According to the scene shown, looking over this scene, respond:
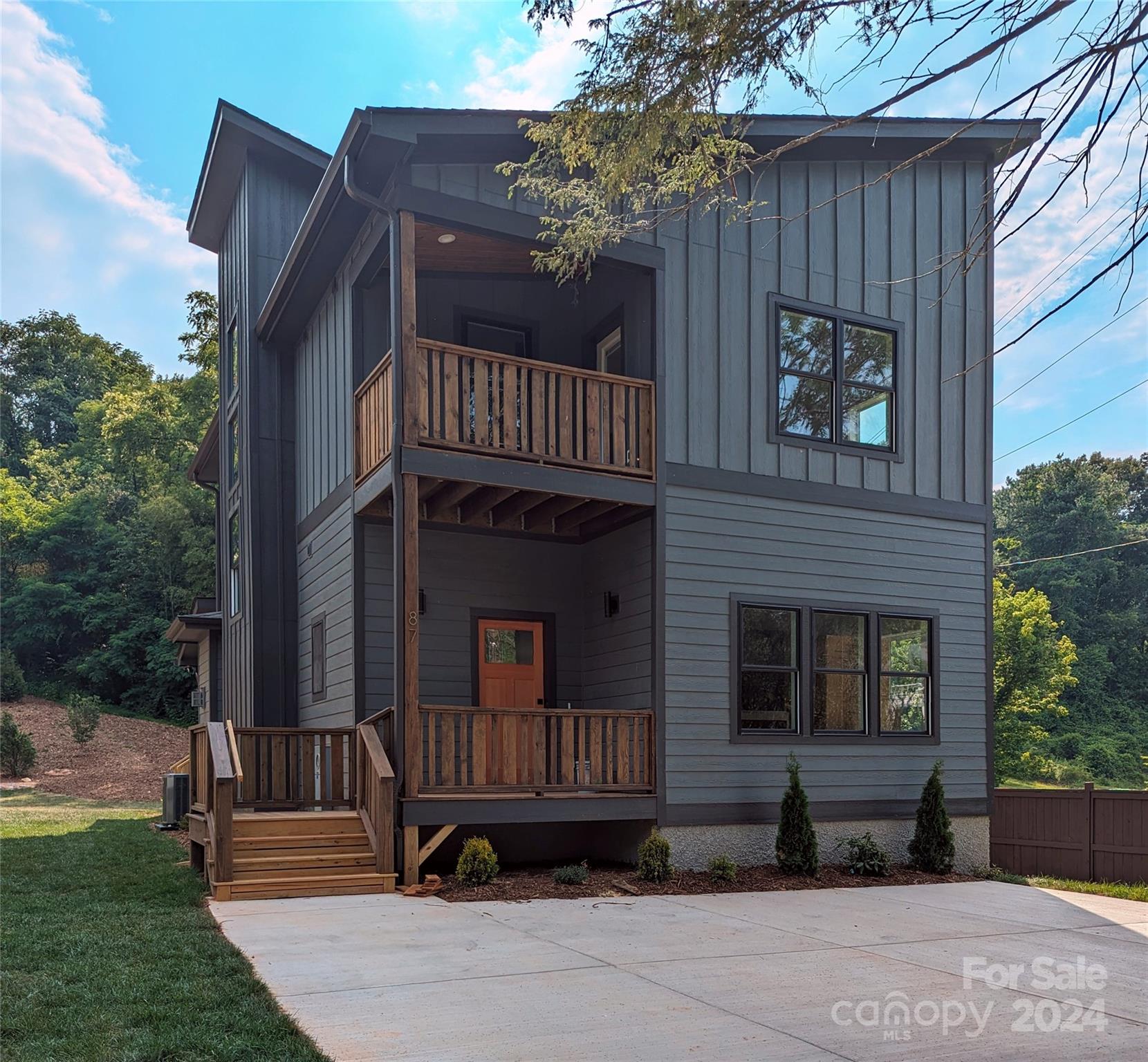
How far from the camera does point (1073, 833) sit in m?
13.2

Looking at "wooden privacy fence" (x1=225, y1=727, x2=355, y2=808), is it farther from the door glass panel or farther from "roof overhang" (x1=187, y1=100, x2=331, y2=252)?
"roof overhang" (x1=187, y1=100, x2=331, y2=252)

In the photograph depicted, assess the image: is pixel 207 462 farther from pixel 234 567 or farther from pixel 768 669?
pixel 768 669

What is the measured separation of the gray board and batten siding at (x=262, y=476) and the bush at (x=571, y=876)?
5756 mm

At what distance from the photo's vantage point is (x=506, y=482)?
33.0 feet

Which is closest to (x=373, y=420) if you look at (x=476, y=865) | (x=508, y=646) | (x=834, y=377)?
(x=508, y=646)

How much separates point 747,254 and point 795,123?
1470 mm

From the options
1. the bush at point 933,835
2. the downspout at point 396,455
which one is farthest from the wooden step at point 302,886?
the bush at point 933,835

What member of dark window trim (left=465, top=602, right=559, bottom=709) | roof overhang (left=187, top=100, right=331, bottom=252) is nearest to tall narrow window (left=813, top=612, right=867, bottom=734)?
dark window trim (left=465, top=602, right=559, bottom=709)

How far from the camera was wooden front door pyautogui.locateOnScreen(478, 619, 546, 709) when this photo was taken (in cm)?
1208

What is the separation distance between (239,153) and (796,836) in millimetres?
12318

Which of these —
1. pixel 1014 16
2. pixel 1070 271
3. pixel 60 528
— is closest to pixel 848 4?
pixel 1014 16

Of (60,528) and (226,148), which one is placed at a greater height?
(226,148)

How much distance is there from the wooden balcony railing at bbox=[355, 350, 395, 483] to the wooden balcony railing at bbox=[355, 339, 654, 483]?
1 cm

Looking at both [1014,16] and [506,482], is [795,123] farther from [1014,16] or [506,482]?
[1014,16]
